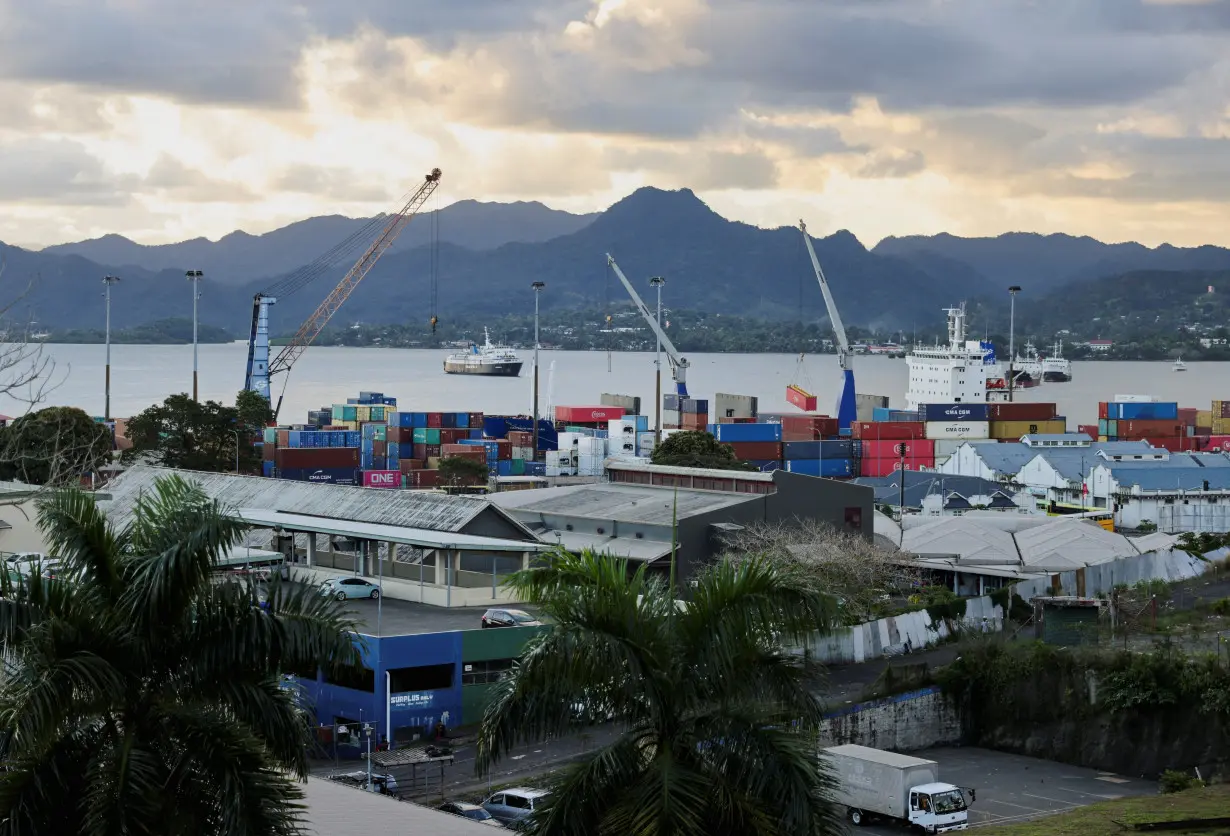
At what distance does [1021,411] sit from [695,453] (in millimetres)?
30976

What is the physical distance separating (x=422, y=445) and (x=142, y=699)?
53.0 meters

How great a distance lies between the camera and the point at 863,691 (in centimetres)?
1980

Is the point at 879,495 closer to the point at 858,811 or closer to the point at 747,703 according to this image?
the point at 858,811

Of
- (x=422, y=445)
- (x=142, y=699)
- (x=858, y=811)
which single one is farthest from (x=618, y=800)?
(x=422, y=445)

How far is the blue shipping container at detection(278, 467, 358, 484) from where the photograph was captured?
50156mm

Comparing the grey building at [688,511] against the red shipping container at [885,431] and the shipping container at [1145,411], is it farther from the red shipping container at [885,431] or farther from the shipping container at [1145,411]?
the shipping container at [1145,411]

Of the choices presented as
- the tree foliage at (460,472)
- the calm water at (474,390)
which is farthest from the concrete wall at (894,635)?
the calm water at (474,390)

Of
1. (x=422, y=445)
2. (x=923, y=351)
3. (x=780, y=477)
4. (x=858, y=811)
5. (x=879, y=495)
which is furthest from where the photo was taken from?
(x=923, y=351)

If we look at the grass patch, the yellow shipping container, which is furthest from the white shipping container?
the grass patch

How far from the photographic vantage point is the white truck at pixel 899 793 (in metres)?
14.9

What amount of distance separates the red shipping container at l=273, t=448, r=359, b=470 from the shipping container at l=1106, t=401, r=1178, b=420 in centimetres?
3402

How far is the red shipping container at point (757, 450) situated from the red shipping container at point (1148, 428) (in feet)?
57.4

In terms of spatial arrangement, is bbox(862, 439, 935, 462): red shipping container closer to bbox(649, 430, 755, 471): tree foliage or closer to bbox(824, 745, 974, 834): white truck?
bbox(649, 430, 755, 471): tree foliage

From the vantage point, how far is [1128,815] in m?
12.5
